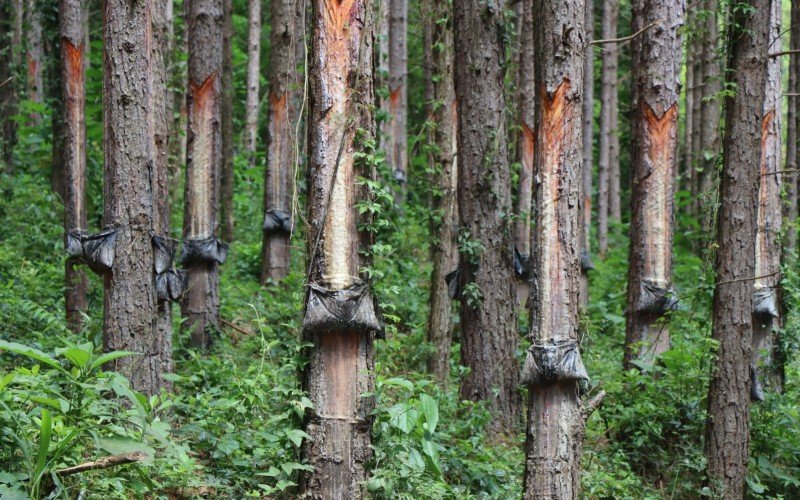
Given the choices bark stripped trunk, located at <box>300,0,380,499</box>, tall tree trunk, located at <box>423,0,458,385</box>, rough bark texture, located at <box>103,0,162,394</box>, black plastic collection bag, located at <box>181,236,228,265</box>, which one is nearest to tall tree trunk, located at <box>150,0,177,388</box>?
rough bark texture, located at <box>103,0,162,394</box>

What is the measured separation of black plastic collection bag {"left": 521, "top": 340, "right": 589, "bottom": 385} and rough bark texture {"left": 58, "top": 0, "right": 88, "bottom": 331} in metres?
6.41

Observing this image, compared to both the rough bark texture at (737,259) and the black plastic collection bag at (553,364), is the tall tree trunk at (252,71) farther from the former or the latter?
the black plastic collection bag at (553,364)

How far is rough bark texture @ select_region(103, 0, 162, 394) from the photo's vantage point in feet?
23.1

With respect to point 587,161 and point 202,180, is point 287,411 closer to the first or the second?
point 202,180

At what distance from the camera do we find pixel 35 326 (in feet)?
32.0

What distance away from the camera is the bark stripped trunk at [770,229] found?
34.6 ft

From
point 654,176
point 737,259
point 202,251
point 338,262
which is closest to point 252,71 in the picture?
point 202,251

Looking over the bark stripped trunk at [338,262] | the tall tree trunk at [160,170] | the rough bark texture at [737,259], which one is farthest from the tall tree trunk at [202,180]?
the rough bark texture at [737,259]

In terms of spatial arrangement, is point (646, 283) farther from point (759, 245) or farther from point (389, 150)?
point (389, 150)

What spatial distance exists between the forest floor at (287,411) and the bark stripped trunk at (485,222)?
0.52m

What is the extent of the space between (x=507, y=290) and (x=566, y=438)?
3.19 metres

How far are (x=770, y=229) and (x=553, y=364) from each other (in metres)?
5.96

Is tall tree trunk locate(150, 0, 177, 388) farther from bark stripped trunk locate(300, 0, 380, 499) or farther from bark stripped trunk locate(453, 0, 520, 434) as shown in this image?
bark stripped trunk locate(453, 0, 520, 434)

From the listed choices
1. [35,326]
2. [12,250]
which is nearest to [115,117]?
[35,326]
